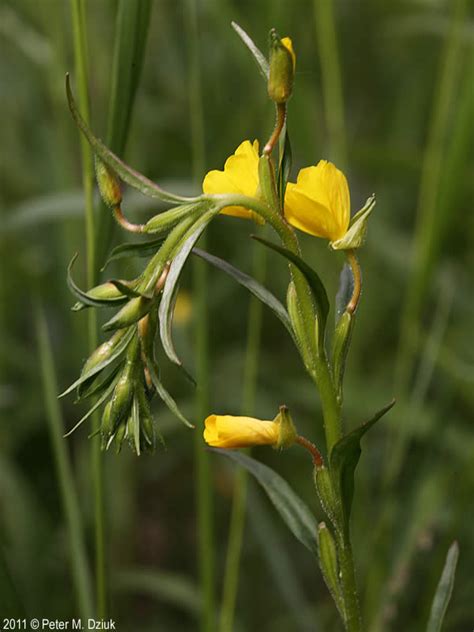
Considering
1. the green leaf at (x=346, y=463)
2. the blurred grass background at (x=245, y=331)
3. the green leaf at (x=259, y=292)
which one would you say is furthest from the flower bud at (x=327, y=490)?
the blurred grass background at (x=245, y=331)

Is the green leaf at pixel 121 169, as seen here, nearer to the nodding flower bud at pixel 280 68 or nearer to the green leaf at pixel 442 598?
the nodding flower bud at pixel 280 68

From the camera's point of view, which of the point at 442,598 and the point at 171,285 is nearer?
the point at 171,285

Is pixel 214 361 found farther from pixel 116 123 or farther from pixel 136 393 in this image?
pixel 136 393

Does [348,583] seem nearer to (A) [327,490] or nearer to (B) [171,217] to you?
(A) [327,490]

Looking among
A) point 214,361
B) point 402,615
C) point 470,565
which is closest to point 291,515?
point 402,615

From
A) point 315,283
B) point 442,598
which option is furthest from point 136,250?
point 442,598
